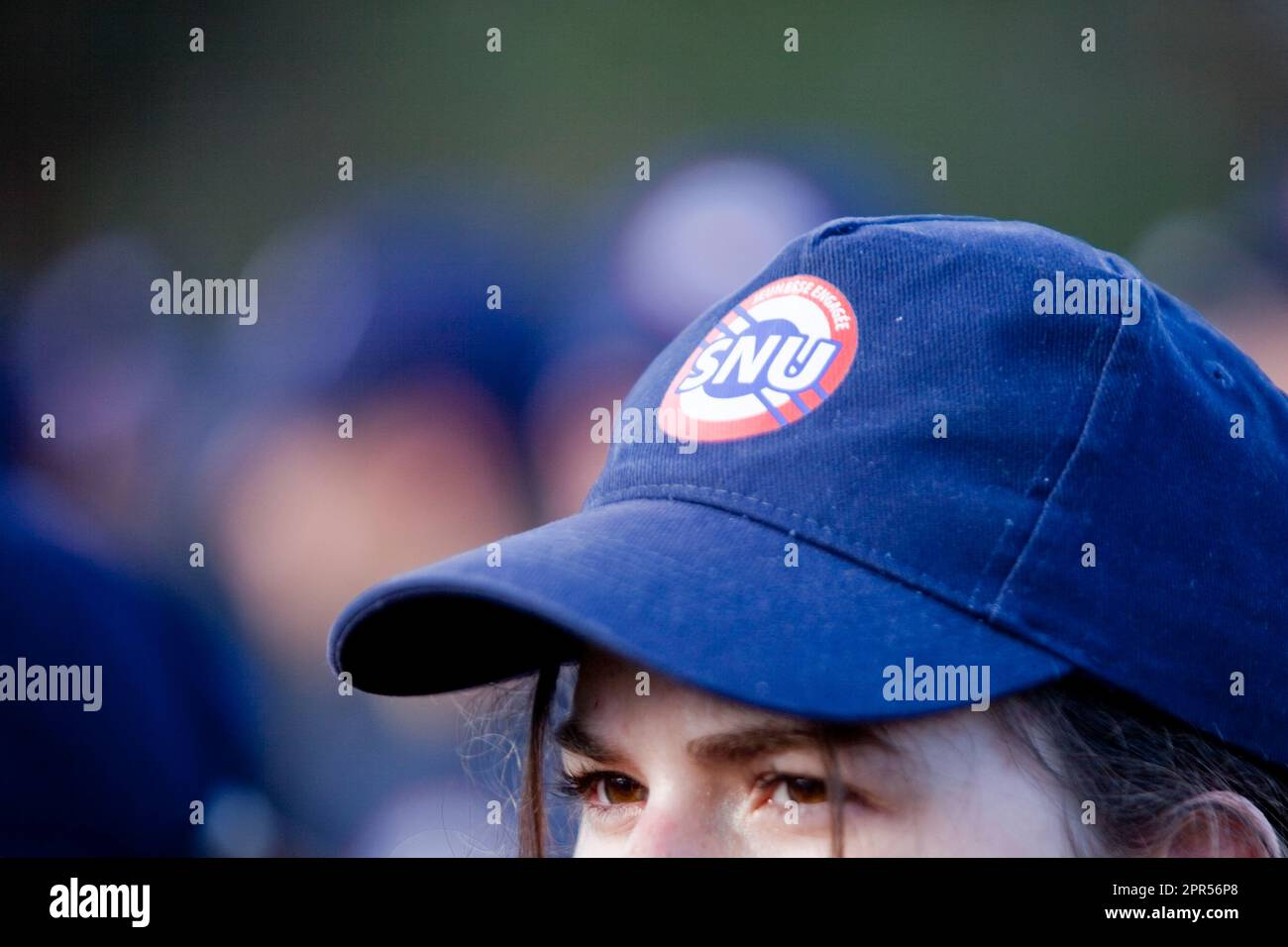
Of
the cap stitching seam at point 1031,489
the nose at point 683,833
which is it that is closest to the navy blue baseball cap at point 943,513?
the cap stitching seam at point 1031,489

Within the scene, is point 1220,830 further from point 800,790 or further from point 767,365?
point 767,365

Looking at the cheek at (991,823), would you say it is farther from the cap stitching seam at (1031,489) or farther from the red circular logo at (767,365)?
the red circular logo at (767,365)

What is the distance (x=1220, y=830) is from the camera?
679mm

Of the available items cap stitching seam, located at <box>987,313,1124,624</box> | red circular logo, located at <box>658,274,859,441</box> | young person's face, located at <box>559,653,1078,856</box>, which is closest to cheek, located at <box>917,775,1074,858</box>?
young person's face, located at <box>559,653,1078,856</box>

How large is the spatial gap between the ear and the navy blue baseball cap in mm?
36

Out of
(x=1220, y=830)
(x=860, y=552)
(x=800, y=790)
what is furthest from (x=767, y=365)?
(x=1220, y=830)

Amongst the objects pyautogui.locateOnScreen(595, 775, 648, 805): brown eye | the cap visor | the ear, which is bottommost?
the ear

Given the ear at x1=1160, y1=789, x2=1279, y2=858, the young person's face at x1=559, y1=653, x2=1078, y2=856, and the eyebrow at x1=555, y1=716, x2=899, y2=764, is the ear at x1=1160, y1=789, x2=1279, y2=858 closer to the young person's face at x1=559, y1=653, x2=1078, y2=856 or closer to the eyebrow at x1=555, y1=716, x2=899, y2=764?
the young person's face at x1=559, y1=653, x2=1078, y2=856

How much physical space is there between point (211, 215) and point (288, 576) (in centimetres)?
73

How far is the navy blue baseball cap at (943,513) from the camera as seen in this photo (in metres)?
0.61

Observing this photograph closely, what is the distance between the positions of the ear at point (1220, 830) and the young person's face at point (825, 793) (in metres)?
0.07

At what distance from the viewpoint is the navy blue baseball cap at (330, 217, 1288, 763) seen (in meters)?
0.61

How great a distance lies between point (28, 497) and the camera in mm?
2168

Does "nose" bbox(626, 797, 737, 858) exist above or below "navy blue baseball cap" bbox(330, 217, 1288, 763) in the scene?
below
